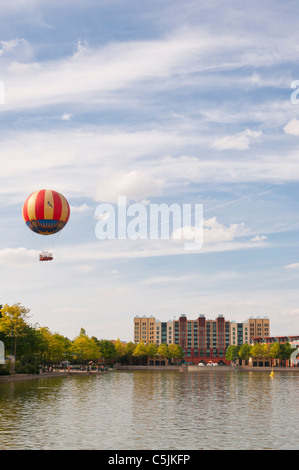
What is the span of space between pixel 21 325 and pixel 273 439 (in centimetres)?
7023

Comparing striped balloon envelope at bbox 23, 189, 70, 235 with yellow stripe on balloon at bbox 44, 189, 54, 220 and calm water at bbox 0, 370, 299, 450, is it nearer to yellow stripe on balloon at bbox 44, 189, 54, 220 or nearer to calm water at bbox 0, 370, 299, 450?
yellow stripe on balloon at bbox 44, 189, 54, 220

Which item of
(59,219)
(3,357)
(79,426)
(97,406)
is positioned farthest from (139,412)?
(3,357)

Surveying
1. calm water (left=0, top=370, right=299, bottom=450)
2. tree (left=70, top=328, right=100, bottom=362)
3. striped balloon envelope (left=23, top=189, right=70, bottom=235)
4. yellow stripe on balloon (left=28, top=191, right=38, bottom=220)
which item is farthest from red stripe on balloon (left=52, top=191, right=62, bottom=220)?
tree (left=70, top=328, right=100, bottom=362)

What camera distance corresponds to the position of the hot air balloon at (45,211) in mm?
63406

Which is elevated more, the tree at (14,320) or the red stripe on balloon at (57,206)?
the red stripe on balloon at (57,206)

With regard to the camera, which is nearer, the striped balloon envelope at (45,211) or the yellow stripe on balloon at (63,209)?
the striped balloon envelope at (45,211)

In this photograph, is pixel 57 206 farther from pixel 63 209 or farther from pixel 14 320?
pixel 14 320

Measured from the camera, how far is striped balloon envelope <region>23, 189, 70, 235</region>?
63.4 m

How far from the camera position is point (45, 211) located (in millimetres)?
63375

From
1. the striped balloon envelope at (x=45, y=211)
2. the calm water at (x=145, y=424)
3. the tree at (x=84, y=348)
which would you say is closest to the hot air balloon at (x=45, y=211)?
the striped balloon envelope at (x=45, y=211)

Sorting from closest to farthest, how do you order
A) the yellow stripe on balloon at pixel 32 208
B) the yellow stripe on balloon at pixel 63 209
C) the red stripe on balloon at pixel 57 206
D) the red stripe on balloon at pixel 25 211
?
1. the yellow stripe on balloon at pixel 32 208
2. the red stripe on balloon at pixel 57 206
3. the red stripe on balloon at pixel 25 211
4. the yellow stripe on balloon at pixel 63 209

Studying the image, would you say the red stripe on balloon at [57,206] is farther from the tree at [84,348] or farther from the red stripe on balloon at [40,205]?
the tree at [84,348]

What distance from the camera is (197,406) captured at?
50.8 m

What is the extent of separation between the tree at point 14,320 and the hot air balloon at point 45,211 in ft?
112
